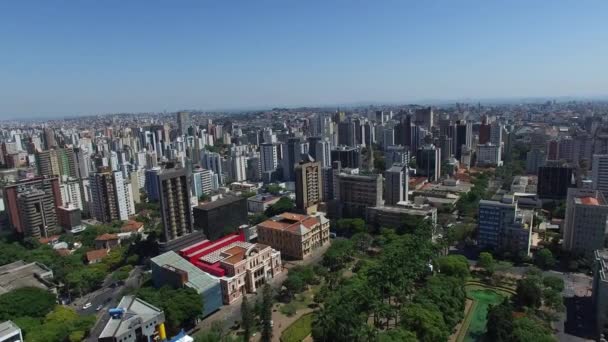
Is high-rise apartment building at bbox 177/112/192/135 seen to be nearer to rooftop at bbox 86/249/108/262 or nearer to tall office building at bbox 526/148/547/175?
rooftop at bbox 86/249/108/262

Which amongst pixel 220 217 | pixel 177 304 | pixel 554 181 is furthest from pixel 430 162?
pixel 177 304

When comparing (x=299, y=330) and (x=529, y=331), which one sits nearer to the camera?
(x=529, y=331)

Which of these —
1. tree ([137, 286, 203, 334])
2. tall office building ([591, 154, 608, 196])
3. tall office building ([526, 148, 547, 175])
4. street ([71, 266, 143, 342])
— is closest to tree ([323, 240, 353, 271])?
tree ([137, 286, 203, 334])

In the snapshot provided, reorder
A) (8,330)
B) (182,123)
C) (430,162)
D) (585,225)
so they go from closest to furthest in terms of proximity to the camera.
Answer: (8,330) → (585,225) → (430,162) → (182,123)

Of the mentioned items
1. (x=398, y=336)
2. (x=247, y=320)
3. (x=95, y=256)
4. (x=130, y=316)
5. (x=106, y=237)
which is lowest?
(x=95, y=256)

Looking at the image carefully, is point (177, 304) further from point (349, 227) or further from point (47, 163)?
point (47, 163)

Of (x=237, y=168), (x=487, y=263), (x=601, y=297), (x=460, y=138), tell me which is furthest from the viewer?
(x=460, y=138)

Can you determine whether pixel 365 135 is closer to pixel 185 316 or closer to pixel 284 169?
pixel 284 169

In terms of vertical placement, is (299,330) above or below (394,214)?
below

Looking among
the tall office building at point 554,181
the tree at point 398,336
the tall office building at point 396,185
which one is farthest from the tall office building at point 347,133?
the tree at point 398,336
